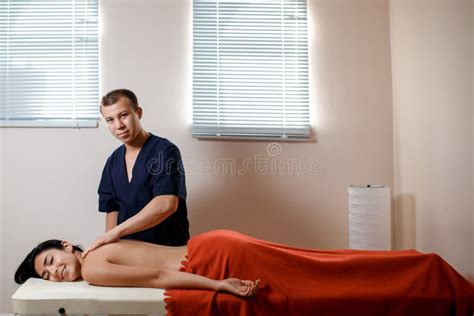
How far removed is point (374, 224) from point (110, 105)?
5.33 feet

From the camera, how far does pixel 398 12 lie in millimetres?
2678

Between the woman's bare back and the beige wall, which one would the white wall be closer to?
the beige wall

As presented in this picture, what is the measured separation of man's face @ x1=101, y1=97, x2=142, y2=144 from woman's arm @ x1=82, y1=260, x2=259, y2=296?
2.25 ft

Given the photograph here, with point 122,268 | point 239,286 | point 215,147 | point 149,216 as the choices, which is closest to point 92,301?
point 122,268

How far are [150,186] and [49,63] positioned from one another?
4.06 ft

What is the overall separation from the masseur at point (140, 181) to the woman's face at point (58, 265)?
20cm

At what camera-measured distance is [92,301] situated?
63.0 inches

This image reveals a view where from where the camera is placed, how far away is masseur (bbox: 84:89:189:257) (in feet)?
6.49

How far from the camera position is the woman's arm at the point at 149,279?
1593 millimetres

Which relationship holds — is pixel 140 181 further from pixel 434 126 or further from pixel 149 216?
pixel 434 126

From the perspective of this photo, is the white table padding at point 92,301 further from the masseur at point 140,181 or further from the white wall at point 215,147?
the white wall at point 215,147

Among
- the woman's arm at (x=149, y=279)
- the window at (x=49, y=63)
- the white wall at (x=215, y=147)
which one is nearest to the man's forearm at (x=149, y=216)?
the woman's arm at (x=149, y=279)

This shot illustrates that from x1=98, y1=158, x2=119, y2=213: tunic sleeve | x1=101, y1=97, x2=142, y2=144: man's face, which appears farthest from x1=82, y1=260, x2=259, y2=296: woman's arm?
x1=101, y1=97, x2=142, y2=144: man's face

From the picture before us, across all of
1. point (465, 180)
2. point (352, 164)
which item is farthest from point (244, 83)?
point (465, 180)
